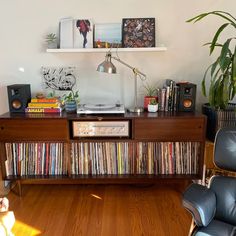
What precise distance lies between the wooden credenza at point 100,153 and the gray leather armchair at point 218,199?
58 centimetres

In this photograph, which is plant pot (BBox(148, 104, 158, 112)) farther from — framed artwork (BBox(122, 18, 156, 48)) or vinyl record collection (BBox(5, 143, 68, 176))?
vinyl record collection (BBox(5, 143, 68, 176))

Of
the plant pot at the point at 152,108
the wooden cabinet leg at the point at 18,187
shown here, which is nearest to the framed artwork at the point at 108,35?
the plant pot at the point at 152,108

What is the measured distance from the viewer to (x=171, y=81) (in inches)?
90.4

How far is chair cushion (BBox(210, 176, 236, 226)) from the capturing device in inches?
55.7

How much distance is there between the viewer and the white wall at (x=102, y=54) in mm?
2311

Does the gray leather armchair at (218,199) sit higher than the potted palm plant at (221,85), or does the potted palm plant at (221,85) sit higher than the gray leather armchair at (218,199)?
the potted palm plant at (221,85)

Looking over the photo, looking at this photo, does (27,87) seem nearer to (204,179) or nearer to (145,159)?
(145,159)

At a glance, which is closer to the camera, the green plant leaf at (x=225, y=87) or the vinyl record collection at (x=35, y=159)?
the green plant leaf at (x=225, y=87)

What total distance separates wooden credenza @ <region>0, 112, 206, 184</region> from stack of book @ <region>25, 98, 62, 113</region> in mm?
101

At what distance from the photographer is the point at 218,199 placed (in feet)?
4.79

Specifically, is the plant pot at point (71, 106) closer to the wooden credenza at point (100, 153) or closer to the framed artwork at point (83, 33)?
the wooden credenza at point (100, 153)

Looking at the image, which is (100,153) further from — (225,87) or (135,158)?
(225,87)

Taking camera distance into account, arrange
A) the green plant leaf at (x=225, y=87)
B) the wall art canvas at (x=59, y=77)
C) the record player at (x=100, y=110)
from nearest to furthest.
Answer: the green plant leaf at (x=225, y=87) < the record player at (x=100, y=110) < the wall art canvas at (x=59, y=77)

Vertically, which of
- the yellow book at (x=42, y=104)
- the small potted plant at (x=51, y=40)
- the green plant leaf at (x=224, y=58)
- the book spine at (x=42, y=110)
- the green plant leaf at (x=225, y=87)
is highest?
the small potted plant at (x=51, y=40)
